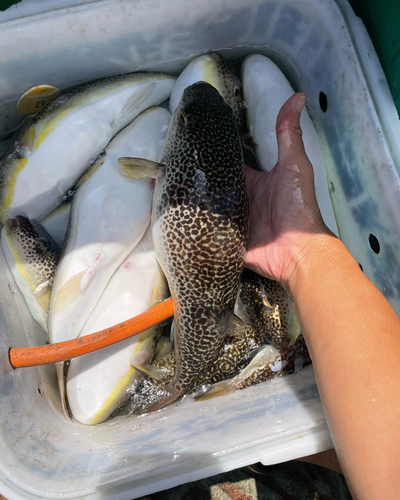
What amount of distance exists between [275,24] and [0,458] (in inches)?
85.3

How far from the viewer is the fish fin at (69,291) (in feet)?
5.38

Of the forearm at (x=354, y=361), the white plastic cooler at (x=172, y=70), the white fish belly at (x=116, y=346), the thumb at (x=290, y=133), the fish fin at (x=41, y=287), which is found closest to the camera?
the forearm at (x=354, y=361)

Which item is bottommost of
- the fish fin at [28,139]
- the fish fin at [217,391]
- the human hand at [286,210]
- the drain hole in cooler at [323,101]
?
the fish fin at [217,391]

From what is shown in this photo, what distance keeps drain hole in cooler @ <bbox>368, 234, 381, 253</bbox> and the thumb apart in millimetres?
524

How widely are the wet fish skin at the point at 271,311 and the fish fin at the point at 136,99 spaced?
99 cm

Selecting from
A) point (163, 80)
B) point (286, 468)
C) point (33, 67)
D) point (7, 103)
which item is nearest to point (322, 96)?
point (163, 80)

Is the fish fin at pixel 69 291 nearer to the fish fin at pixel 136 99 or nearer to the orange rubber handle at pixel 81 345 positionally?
the orange rubber handle at pixel 81 345

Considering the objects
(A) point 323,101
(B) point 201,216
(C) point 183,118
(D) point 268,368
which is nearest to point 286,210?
(B) point 201,216

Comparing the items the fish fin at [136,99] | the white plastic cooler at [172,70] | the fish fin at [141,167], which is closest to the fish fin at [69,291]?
the white plastic cooler at [172,70]

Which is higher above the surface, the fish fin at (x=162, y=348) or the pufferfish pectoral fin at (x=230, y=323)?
the pufferfish pectoral fin at (x=230, y=323)

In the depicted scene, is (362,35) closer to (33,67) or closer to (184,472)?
(33,67)

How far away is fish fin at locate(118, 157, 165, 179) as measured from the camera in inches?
60.5

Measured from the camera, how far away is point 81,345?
59.3 inches

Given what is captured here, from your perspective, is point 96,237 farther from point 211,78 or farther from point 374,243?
point 374,243
